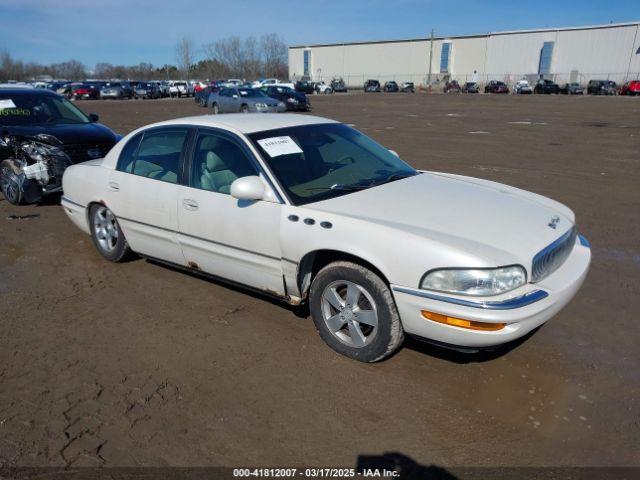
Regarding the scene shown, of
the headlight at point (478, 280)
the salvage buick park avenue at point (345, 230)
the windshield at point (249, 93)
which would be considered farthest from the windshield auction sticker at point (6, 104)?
the windshield at point (249, 93)

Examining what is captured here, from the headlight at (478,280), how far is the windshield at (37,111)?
24.9 feet

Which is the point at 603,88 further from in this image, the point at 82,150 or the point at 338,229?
the point at 338,229

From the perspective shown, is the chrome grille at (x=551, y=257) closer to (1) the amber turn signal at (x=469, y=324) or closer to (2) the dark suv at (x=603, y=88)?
(1) the amber turn signal at (x=469, y=324)

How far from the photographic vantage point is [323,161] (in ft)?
13.8

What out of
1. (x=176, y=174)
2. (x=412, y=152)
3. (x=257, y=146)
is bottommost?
(x=412, y=152)

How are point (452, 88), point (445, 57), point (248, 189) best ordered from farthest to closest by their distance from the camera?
point (445, 57) < point (452, 88) < point (248, 189)

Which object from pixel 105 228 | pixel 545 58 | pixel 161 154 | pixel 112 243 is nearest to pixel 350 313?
pixel 161 154

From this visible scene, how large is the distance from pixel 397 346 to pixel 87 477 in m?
1.89

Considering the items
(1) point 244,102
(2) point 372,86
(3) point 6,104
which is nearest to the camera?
(3) point 6,104

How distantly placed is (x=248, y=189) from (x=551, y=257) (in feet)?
6.76

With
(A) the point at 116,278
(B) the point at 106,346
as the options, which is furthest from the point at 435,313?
(A) the point at 116,278

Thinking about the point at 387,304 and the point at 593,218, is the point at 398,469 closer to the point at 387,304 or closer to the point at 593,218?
the point at 387,304

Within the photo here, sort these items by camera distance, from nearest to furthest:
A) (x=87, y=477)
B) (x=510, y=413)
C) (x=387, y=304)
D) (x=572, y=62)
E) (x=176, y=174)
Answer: (x=87, y=477) < (x=510, y=413) < (x=387, y=304) < (x=176, y=174) < (x=572, y=62)

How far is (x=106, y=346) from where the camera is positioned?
379 cm
